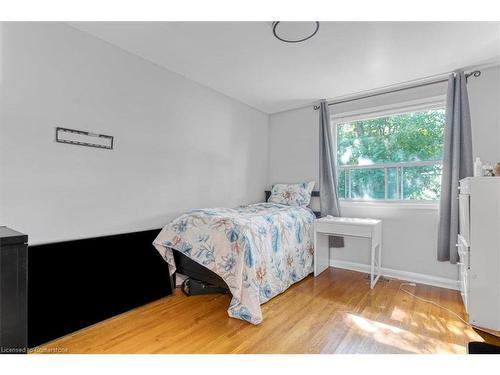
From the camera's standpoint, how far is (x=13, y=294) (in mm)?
851

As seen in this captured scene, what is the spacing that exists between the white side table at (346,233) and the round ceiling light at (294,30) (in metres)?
1.81

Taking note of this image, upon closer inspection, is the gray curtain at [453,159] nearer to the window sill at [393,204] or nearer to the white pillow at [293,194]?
the window sill at [393,204]

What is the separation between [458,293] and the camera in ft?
8.08

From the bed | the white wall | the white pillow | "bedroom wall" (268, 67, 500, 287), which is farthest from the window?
the bed

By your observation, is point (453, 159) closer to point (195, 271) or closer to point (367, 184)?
point (367, 184)

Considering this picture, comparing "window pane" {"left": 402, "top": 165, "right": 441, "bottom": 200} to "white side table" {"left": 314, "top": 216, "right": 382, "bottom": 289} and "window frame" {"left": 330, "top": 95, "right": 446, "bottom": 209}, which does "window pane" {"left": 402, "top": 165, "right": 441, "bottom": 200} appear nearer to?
"window frame" {"left": 330, "top": 95, "right": 446, "bottom": 209}

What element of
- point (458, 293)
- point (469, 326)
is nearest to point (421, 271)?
point (458, 293)

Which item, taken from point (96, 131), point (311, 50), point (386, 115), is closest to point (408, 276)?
point (386, 115)

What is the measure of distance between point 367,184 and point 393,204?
0.39m

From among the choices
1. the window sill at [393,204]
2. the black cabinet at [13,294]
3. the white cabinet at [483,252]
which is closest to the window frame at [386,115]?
the window sill at [393,204]

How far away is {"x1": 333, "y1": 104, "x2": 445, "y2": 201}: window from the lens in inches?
109

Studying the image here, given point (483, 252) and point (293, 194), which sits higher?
point (293, 194)

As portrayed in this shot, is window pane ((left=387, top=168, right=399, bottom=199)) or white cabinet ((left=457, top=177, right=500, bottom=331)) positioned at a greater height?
window pane ((left=387, top=168, right=399, bottom=199))

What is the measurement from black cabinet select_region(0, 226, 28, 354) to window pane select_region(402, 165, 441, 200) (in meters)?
3.32
